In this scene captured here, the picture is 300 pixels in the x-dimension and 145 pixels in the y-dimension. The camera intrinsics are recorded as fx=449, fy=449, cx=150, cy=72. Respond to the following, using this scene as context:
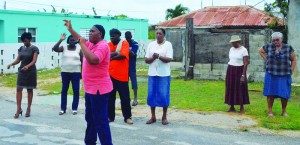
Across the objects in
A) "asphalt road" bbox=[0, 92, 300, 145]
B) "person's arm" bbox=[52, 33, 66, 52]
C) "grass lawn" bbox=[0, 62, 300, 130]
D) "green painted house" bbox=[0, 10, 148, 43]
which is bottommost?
"asphalt road" bbox=[0, 92, 300, 145]

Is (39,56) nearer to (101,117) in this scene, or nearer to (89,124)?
(89,124)

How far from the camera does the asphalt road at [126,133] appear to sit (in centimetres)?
723

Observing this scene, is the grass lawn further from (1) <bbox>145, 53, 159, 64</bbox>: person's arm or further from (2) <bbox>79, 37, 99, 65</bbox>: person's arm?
(2) <bbox>79, 37, 99, 65</bbox>: person's arm

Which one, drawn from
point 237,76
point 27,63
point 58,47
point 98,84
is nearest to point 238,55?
point 237,76

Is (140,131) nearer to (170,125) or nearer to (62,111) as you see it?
(170,125)

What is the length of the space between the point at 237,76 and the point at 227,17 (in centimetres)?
1161

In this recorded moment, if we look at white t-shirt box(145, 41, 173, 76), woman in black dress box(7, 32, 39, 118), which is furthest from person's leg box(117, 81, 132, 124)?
woman in black dress box(7, 32, 39, 118)

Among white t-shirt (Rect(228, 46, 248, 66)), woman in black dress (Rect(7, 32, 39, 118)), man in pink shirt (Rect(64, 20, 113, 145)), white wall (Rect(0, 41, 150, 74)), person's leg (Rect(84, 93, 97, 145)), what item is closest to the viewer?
man in pink shirt (Rect(64, 20, 113, 145))

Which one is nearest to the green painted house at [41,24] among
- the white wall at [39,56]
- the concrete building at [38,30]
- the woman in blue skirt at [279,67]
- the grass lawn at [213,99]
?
the concrete building at [38,30]

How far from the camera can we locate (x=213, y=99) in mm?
11562

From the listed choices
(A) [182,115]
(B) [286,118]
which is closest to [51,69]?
(A) [182,115]

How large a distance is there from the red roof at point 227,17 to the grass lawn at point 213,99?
16.9ft

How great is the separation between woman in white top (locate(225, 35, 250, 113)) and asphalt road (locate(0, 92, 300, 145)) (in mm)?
1565

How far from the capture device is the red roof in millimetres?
19772
